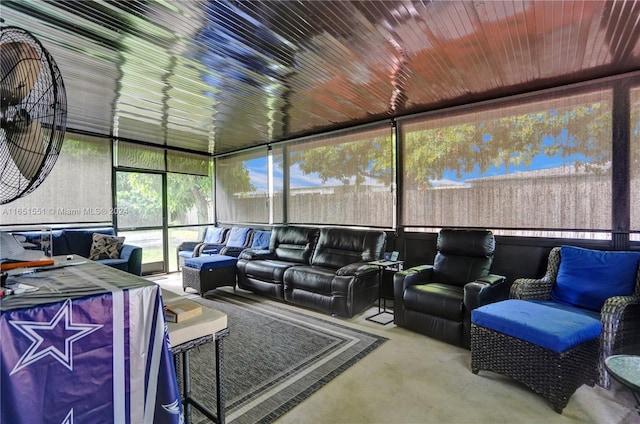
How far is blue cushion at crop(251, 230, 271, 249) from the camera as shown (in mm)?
5181

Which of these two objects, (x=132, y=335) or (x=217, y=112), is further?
(x=217, y=112)

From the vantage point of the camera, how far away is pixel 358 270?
11.5 feet

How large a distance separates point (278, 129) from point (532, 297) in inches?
150

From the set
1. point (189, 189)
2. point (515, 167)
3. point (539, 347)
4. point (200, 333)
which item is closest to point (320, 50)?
point (200, 333)

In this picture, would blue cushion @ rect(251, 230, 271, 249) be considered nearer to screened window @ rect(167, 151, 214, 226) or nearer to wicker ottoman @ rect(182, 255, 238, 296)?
wicker ottoman @ rect(182, 255, 238, 296)

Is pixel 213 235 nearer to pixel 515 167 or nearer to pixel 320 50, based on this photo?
pixel 320 50

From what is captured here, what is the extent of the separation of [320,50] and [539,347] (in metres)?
2.56

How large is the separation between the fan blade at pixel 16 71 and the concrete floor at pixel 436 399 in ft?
6.66

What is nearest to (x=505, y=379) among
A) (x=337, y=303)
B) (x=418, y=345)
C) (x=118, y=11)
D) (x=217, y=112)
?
(x=418, y=345)

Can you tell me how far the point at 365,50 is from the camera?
2.48 meters

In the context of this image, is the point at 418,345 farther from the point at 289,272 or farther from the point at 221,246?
the point at 221,246

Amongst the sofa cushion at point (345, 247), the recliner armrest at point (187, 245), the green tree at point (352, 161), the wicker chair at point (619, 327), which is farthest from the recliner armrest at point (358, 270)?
the recliner armrest at point (187, 245)

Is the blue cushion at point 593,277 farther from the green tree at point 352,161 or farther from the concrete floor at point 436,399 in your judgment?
the green tree at point 352,161

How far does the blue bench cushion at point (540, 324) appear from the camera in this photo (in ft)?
6.40
